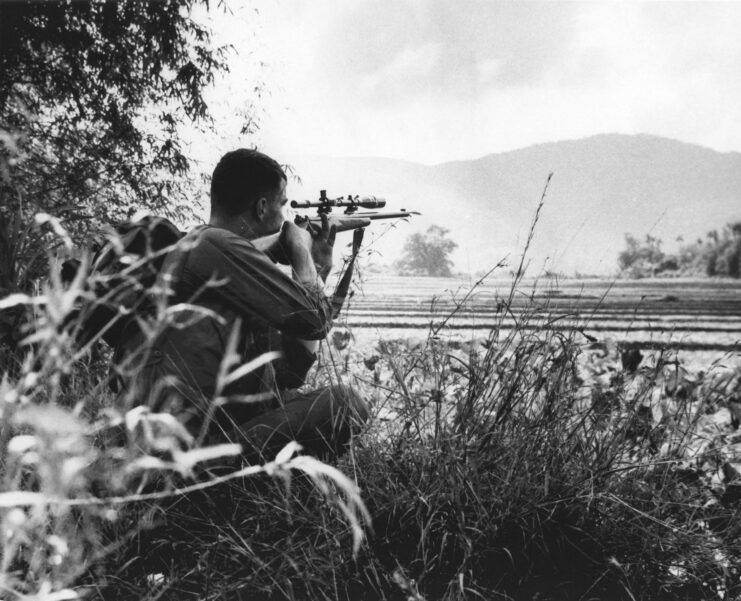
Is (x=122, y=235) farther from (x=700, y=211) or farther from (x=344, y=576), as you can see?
(x=700, y=211)

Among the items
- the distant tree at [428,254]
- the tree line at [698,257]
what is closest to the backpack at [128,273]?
the tree line at [698,257]

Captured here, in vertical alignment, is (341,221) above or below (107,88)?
below

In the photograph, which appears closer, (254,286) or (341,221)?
(254,286)

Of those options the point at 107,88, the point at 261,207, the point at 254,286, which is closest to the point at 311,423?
the point at 254,286

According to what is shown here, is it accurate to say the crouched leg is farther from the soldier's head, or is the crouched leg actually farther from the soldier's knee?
the soldier's head

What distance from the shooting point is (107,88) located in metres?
3.79

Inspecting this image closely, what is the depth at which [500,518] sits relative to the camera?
4.50 ft

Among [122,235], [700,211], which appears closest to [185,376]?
[122,235]

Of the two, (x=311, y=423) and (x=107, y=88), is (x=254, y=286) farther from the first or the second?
(x=107, y=88)

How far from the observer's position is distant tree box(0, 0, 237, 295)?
3500mm

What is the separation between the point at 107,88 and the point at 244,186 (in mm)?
2616

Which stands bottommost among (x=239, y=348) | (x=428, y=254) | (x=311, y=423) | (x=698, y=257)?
(x=311, y=423)

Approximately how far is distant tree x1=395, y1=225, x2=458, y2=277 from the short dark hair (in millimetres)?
25110

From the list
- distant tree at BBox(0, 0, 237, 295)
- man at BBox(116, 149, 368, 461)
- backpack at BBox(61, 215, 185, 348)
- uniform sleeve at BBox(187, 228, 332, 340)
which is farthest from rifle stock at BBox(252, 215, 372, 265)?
distant tree at BBox(0, 0, 237, 295)
